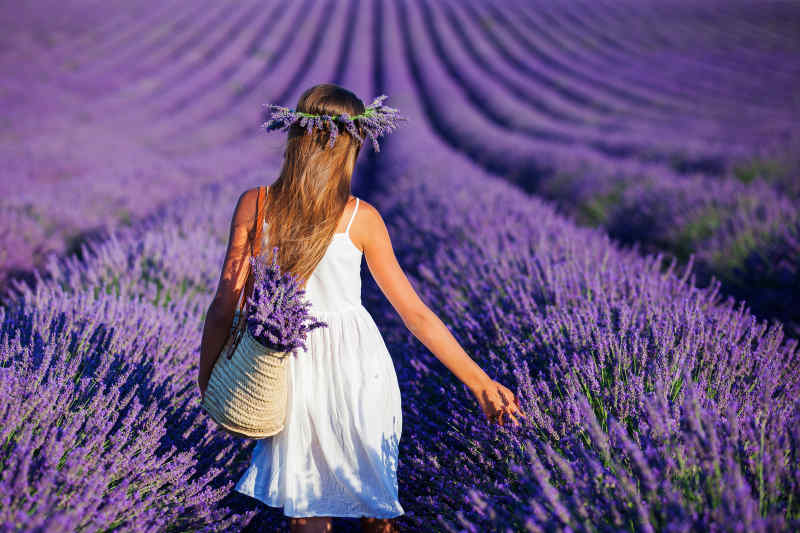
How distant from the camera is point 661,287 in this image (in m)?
1.87

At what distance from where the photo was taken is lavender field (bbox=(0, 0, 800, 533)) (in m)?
0.93

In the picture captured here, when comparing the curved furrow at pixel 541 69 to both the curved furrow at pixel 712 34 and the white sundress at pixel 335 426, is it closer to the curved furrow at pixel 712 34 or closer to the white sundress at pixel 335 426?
the curved furrow at pixel 712 34

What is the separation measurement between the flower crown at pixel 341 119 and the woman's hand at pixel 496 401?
2.14 ft

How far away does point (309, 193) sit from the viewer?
45.5 inches

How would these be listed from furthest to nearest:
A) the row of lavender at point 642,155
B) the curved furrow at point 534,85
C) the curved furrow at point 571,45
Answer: the curved furrow at point 571,45
the curved furrow at point 534,85
the row of lavender at point 642,155

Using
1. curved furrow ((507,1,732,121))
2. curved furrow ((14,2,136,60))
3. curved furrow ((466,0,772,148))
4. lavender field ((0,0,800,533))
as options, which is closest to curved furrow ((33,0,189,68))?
curved furrow ((14,2,136,60))

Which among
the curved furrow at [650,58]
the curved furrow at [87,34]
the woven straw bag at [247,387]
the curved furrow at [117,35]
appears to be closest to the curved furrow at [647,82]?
the curved furrow at [650,58]

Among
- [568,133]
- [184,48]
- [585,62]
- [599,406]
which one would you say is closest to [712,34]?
[585,62]

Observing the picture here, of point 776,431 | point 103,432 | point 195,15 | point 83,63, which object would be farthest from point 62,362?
point 195,15

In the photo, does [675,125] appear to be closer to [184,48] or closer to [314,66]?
[314,66]

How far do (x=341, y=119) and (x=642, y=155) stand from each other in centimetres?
674

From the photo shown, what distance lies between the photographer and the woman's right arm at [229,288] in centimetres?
112

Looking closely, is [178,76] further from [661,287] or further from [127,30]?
[661,287]

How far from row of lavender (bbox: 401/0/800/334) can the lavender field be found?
3 cm
